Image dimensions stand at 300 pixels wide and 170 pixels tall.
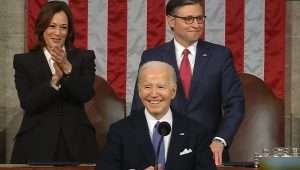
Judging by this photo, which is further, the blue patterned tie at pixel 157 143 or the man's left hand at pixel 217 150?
the man's left hand at pixel 217 150

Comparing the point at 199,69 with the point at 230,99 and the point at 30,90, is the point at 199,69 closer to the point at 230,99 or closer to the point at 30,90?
the point at 230,99

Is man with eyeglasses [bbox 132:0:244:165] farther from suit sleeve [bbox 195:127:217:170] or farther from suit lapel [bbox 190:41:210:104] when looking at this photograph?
suit sleeve [bbox 195:127:217:170]

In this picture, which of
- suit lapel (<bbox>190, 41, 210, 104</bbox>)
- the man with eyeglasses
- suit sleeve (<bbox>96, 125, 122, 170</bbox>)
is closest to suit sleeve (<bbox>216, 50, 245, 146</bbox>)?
the man with eyeglasses

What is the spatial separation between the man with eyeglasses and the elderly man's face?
99cm

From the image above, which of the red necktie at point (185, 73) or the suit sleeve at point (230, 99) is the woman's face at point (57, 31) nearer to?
the red necktie at point (185, 73)

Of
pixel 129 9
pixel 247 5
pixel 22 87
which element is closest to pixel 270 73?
pixel 247 5

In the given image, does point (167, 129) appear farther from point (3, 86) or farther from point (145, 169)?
point (3, 86)

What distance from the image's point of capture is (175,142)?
3.99m

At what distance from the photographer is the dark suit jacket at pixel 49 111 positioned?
16.4 ft

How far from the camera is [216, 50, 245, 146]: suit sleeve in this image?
5020 millimetres

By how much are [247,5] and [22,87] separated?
2.70m

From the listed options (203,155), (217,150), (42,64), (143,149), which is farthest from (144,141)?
(42,64)

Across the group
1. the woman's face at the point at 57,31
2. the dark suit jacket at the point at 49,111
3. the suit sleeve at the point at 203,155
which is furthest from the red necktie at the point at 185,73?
the suit sleeve at the point at 203,155

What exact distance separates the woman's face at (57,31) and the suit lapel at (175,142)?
1.23 meters
